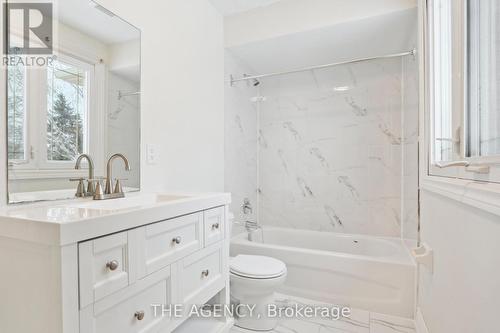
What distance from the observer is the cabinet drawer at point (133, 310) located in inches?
32.0

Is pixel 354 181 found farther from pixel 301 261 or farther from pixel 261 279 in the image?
pixel 261 279

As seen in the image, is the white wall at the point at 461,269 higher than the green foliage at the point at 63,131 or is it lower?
lower

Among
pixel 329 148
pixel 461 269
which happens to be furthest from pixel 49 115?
pixel 329 148

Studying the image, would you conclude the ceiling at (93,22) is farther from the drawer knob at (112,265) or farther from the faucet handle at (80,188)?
the drawer knob at (112,265)

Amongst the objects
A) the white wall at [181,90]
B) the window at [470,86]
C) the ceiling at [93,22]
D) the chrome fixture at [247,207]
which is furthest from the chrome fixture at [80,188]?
the chrome fixture at [247,207]

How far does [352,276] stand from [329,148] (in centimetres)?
144

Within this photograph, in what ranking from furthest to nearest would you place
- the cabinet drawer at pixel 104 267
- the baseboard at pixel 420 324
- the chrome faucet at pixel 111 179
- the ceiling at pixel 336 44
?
the ceiling at pixel 336 44, the baseboard at pixel 420 324, the chrome faucet at pixel 111 179, the cabinet drawer at pixel 104 267

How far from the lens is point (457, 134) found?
104 centimetres

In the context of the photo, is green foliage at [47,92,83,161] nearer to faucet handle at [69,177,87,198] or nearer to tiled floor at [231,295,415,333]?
faucet handle at [69,177,87,198]

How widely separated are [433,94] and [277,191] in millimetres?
2027

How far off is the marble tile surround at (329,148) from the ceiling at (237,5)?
18.3 inches

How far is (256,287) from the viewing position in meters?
1.71

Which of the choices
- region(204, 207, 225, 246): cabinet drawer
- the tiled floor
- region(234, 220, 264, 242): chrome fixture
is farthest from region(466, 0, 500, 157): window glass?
region(234, 220, 264, 242): chrome fixture

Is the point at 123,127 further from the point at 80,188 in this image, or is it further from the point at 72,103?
the point at 80,188
